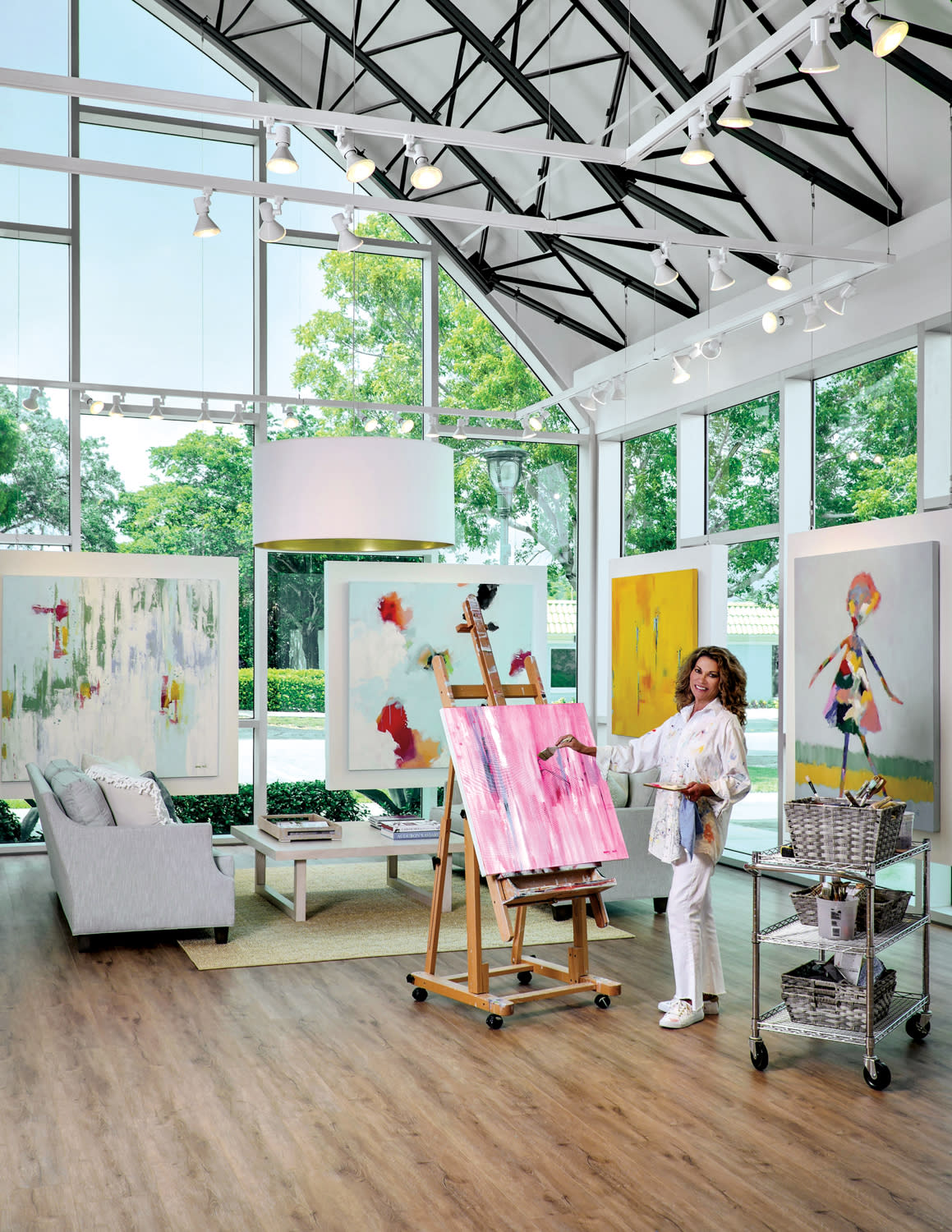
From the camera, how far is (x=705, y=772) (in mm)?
5262

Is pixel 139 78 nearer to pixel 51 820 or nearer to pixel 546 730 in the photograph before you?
pixel 51 820

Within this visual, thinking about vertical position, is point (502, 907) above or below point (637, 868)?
above

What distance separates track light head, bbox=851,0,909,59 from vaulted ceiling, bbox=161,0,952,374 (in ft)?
2.73

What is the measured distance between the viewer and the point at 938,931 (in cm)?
700

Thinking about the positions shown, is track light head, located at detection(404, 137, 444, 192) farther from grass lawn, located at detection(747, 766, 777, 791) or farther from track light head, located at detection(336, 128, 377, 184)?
grass lawn, located at detection(747, 766, 777, 791)

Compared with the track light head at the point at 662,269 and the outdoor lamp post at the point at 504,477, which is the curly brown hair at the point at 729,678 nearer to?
the track light head at the point at 662,269

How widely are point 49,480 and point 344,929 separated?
493 cm

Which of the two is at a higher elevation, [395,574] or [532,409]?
[532,409]

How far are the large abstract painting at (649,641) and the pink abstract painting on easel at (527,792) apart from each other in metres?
3.71

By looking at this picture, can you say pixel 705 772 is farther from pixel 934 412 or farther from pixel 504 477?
pixel 504 477

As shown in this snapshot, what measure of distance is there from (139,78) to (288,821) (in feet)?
21.6

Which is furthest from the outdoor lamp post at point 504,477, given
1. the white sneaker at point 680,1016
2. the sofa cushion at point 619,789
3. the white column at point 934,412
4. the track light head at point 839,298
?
the white sneaker at point 680,1016

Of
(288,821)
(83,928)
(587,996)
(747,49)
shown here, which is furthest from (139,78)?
(587,996)

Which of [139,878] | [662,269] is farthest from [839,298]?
[139,878]
